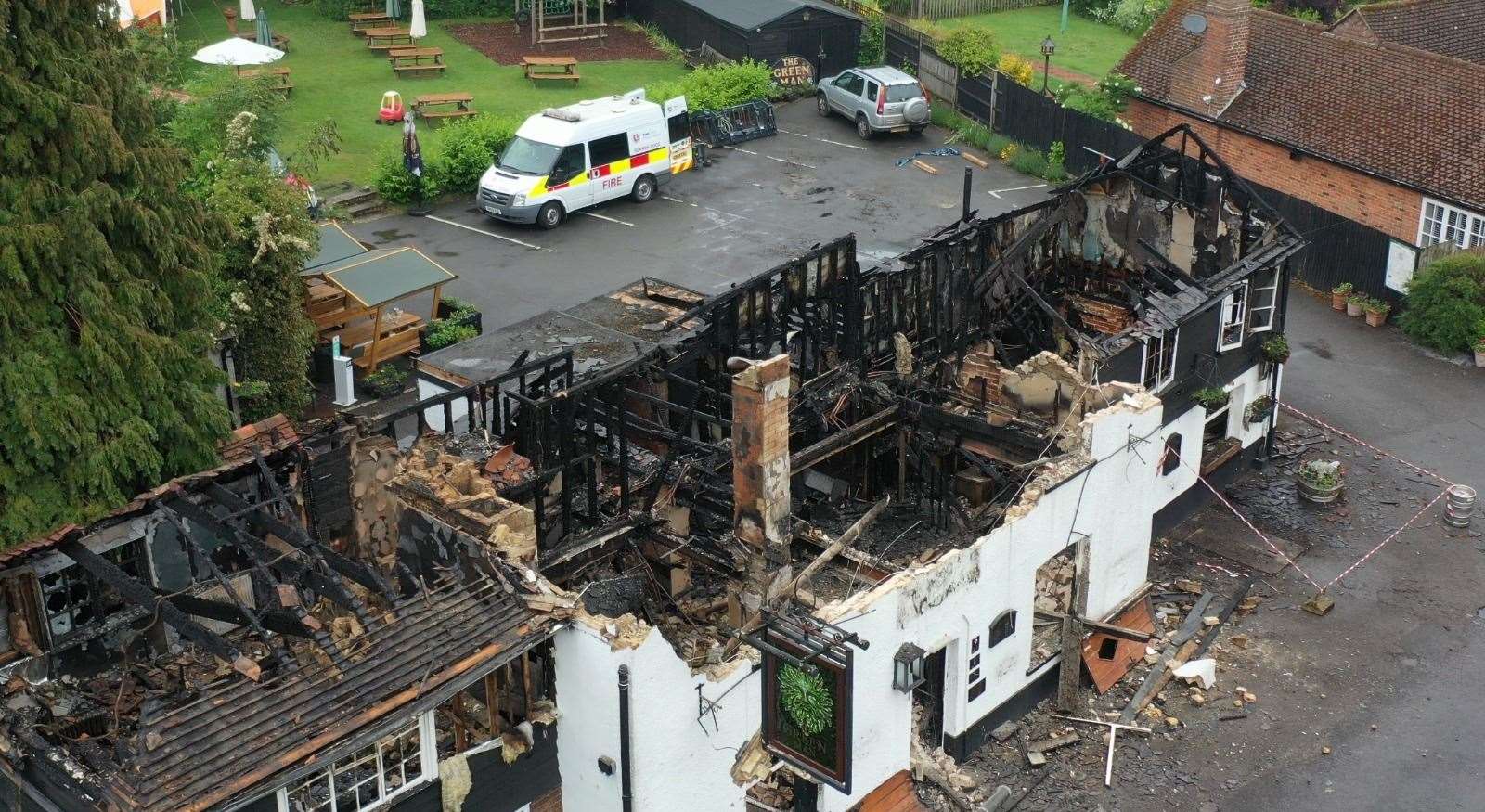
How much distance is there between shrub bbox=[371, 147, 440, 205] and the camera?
37.8 meters

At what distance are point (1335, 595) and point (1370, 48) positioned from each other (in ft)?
57.2

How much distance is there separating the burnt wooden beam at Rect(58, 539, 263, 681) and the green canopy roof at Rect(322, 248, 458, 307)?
1252cm

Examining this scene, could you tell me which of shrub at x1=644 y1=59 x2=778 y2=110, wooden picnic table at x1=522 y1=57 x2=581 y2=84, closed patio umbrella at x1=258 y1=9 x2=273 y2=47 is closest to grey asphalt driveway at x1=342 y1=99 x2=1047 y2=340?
shrub at x1=644 y1=59 x2=778 y2=110

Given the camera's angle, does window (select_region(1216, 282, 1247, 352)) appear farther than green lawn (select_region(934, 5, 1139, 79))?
No

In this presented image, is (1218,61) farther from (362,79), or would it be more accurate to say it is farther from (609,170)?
(362,79)

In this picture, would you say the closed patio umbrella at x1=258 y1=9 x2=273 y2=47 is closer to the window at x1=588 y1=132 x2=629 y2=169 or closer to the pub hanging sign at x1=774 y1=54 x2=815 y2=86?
the window at x1=588 y1=132 x2=629 y2=169

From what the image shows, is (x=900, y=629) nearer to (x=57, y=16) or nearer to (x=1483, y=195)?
(x=57, y=16)

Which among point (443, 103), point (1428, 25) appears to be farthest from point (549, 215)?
point (1428, 25)

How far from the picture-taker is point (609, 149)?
37750mm

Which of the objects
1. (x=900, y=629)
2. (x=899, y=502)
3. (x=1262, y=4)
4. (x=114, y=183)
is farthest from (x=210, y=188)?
(x=1262, y=4)

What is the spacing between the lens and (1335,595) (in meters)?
25.8

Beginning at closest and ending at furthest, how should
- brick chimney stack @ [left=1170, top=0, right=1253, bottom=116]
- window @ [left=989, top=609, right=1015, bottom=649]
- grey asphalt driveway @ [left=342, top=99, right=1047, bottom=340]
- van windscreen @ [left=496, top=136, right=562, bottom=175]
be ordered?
1. window @ [left=989, top=609, right=1015, bottom=649]
2. grey asphalt driveway @ [left=342, top=99, right=1047, bottom=340]
3. van windscreen @ [left=496, top=136, right=562, bottom=175]
4. brick chimney stack @ [left=1170, top=0, right=1253, bottom=116]

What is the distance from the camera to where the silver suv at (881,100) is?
42906 mm

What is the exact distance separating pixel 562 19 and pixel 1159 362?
100 feet
